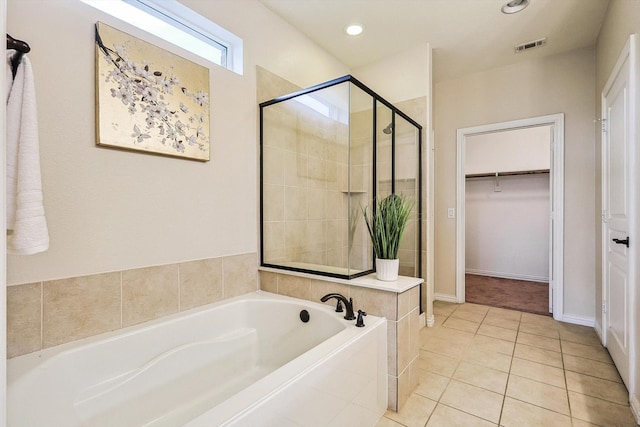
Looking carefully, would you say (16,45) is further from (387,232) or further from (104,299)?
(387,232)

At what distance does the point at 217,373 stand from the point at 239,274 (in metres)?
0.61

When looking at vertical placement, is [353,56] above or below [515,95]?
above

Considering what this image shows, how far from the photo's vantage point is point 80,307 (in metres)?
1.37

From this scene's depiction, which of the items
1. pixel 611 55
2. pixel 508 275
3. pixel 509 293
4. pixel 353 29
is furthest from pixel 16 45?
pixel 508 275

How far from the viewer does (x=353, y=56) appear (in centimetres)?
305

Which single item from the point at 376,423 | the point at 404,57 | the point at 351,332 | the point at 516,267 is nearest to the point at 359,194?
the point at 351,332

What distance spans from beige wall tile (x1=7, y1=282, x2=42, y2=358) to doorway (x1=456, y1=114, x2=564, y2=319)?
3.53 meters

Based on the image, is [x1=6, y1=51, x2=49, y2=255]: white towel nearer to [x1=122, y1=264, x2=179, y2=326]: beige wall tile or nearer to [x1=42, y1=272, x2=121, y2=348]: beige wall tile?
[x1=42, y1=272, x2=121, y2=348]: beige wall tile

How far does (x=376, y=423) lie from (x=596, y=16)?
3340 millimetres

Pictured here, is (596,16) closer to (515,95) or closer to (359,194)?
(515,95)

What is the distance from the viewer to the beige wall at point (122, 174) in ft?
4.21

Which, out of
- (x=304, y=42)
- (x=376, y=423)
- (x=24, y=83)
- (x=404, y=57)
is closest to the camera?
(x=24, y=83)

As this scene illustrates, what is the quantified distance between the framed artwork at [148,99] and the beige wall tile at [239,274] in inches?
27.2

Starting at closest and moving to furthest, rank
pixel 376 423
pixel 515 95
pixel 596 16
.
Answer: pixel 376 423
pixel 596 16
pixel 515 95
